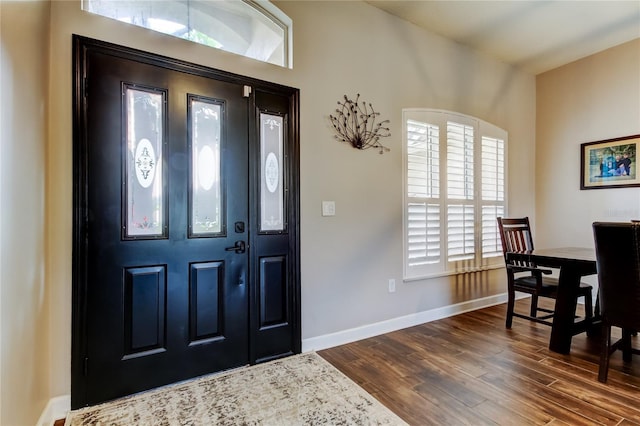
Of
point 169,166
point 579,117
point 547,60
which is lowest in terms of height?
point 169,166

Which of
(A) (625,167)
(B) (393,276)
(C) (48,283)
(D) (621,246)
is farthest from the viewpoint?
(A) (625,167)

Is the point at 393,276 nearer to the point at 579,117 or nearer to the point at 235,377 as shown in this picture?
the point at 235,377

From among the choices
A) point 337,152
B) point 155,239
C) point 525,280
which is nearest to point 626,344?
point 525,280

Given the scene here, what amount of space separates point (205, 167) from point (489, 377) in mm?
2502

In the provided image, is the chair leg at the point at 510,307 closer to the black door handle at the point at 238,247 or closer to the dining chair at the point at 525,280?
the dining chair at the point at 525,280

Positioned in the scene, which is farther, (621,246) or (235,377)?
(235,377)

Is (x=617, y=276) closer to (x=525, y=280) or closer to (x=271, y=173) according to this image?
(x=525, y=280)

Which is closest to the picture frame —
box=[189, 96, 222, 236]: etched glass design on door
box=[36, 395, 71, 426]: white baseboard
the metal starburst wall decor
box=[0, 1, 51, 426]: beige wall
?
the metal starburst wall decor

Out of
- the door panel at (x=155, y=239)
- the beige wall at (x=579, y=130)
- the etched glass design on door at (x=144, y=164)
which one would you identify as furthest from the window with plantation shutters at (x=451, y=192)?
the etched glass design on door at (x=144, y=164)

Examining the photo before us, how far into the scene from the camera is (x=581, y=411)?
181 cm

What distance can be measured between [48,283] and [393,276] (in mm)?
2661

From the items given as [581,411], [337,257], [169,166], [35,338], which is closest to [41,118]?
[169,166]

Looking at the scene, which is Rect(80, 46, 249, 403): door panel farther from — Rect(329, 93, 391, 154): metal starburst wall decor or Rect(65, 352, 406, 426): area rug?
Rect(329, 93, 391, 154): metal starburst wall decor

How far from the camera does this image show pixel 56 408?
1.82 metres
